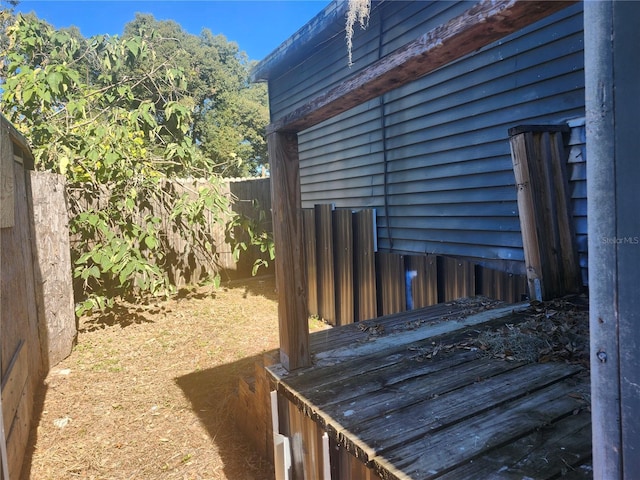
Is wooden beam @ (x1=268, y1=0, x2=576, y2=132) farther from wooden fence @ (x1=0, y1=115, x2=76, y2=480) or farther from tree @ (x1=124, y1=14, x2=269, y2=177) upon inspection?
tree @ (x1=124, y1=14, x2=269, y2=177)

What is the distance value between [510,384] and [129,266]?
3.79 metres

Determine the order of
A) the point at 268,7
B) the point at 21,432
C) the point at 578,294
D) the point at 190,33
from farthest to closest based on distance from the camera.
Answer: the point at 190,33 < the point at 268,7 < the point at 578,294 < the point at 21,432

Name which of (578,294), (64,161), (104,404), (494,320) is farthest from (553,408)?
(64,161)

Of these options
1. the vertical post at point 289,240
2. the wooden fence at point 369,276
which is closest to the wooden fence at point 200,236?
the wooden fence at point 369,276

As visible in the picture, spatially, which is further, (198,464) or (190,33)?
(190,33)

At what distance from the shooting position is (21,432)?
239 centimetres

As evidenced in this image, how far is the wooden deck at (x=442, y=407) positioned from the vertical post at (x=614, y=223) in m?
0.46

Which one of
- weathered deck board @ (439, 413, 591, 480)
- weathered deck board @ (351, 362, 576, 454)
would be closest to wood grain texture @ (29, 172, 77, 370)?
weathered deck board @ (351, 362, 576, 454)

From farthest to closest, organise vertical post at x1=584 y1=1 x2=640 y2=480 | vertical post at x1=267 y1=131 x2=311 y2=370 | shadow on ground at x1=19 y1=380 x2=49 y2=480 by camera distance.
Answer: shadow on ground at x1=19 y1=380 x2=49 y2=480 → vertical post at x1=267 y1=131 x2=311 y2=370 → vertical post at x1=584 y1=1 x2=640 y2=480

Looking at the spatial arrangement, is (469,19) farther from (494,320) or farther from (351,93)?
(494,320)

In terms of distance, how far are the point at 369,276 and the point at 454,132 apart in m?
1.90

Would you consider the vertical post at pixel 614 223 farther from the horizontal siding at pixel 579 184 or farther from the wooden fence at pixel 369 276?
the wooden fence at pixel 369 276

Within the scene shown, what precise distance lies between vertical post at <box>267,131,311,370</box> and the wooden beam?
0.22m

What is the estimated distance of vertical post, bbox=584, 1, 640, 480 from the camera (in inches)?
27.1
